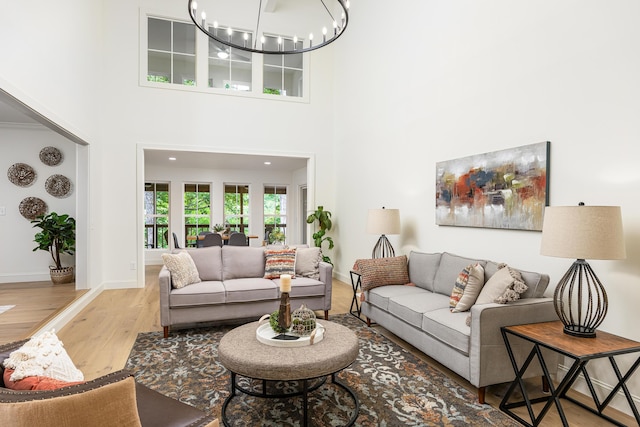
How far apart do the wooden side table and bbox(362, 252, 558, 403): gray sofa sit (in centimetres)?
9

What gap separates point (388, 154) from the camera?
5250mm

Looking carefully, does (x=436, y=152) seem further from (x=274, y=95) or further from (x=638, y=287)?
(x=274, y=95)

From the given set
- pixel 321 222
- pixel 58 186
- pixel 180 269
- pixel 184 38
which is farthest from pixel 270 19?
pixel 180 269

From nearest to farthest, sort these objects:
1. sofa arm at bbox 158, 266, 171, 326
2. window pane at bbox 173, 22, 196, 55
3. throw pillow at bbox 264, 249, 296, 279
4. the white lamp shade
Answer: the white lamp shade, sofa arm at bbox 158, 266, 171, 326, throw pillow at bbox 264, 249, 296, 279, window pane at bbox 173, 22, 196, 55

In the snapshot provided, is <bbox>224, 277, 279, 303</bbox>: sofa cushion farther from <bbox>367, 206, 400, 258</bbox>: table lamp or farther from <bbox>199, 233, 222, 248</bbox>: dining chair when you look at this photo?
<bbox>199, 233, 222, 248</bbox>: dining chair

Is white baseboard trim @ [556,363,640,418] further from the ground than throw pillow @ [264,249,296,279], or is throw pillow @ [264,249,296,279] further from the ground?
throw pillow @ [264,249,296,279]

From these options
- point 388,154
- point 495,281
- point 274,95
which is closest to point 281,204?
point 274,95

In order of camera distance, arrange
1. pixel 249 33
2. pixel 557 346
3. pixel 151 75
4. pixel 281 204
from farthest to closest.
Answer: pixel 281 204
pixel 249 33
pixel 151 75
pixel 557 346

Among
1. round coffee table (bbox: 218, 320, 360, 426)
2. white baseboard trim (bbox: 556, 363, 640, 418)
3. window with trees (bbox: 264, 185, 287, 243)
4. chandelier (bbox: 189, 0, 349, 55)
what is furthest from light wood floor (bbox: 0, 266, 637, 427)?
chandelier (bbox: 189, 0, 349, 55)

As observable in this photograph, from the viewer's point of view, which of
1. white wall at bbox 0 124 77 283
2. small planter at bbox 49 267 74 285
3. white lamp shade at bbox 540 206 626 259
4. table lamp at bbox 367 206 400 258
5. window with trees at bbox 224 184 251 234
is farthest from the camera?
window with trees at bbox 224 184 251 234

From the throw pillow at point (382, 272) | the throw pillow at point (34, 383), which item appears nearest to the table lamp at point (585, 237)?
the throw pillow at point (382, 272)

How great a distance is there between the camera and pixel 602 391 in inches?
99.5

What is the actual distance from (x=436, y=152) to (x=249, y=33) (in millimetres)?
4548

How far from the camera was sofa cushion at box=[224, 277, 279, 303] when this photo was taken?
12.7 ft
